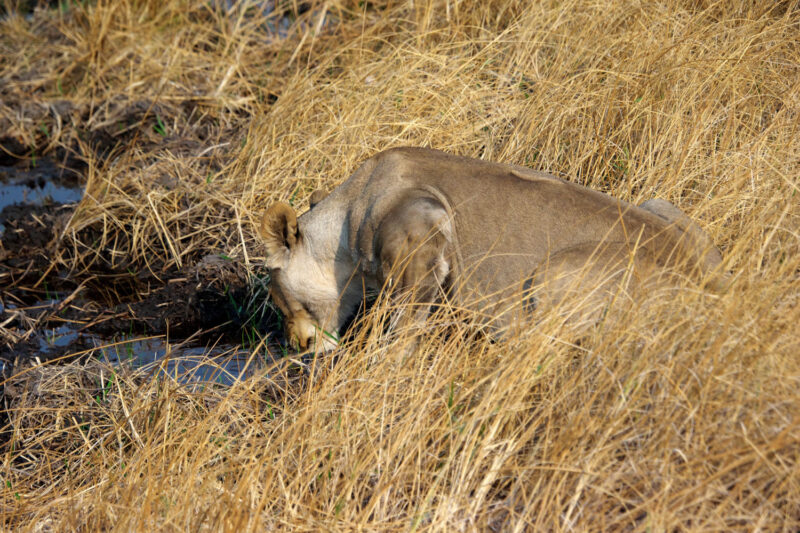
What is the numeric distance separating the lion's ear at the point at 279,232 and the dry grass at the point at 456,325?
683 millimetres

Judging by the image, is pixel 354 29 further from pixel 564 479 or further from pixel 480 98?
pixel 564 479

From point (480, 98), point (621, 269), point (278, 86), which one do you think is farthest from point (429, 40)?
point (621, 269)

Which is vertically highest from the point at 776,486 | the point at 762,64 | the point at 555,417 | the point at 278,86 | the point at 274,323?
the point at 762,64

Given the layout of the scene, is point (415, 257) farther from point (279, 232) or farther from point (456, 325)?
point (279, 232)

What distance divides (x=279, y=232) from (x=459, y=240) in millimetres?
1067

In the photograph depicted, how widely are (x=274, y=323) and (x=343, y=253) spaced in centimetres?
116

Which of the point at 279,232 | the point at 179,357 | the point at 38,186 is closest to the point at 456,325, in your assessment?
the point at 279,232

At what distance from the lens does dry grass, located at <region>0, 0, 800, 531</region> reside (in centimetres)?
318

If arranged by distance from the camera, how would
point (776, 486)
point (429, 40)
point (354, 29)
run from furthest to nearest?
1. point (354, 29)
2. point (429, 40)
3. point (776, 486)

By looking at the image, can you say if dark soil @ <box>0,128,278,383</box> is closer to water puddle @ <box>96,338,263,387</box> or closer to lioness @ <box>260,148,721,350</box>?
water puddle @ <box>96,338,263,387</box>

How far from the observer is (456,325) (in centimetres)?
418

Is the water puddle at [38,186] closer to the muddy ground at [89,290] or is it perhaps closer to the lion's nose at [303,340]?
the muddy ground at [89,290]

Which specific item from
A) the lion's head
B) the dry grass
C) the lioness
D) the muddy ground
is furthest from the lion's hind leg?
the muddy ground

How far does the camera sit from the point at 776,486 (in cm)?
294
